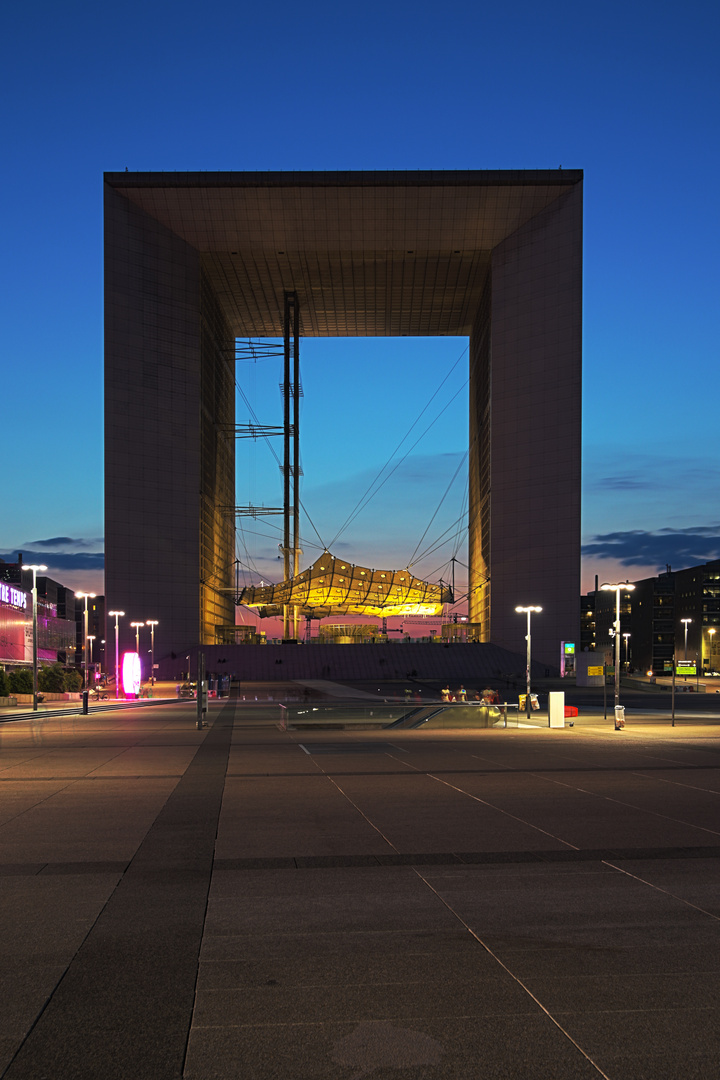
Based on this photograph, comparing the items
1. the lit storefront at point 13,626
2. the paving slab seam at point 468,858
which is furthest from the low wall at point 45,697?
the paving slab seam at point 468,858

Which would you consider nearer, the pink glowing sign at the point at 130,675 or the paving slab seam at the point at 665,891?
the paving slab seam at the point at 665,891

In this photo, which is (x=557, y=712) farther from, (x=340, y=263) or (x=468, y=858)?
(x=340, y=263)

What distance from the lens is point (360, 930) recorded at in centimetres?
840

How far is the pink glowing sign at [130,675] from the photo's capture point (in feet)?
201

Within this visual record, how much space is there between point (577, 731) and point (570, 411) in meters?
63.8

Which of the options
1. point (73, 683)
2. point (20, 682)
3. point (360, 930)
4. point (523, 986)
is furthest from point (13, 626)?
point (523, 986)

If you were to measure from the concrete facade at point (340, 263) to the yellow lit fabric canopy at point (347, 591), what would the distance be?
32.7 ft

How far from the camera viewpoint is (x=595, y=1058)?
18.5 feet

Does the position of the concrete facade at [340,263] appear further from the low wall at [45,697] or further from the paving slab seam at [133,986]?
the paving slab seam at [133,986]

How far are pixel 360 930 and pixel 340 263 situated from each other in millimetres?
100872

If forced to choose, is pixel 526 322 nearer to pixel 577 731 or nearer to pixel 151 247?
pixel 151 247

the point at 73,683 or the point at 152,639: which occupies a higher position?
the point at 152,639

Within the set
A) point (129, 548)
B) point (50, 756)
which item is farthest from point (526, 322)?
point (50, 756)

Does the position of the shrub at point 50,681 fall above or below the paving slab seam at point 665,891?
below
